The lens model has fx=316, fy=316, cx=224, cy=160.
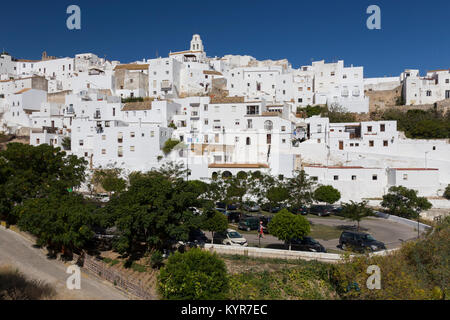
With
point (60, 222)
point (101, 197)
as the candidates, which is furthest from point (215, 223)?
point (101, 197)

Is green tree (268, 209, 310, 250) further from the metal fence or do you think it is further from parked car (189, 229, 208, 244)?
the metal fence

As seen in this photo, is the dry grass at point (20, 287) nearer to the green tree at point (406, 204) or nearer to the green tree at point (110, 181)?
the green tree at point (110, 181)

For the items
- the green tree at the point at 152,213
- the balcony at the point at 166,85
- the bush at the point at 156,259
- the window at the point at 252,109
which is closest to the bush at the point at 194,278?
the bush at the point at 156,259

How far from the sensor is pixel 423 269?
1505cm

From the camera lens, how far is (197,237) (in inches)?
786

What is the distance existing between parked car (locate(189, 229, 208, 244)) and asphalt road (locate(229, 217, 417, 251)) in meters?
2.76

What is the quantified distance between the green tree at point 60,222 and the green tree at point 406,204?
22743 millimetres

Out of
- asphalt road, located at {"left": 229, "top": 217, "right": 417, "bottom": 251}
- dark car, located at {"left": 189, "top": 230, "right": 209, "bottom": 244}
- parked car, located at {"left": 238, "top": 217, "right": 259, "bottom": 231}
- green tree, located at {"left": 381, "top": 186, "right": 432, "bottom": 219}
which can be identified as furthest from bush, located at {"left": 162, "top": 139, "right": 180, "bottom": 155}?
green tree, located at {"left": 381, "top": 186, "right": 432, "bottom": 219}

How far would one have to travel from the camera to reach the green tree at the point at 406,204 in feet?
81.6

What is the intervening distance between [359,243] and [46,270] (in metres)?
16.7

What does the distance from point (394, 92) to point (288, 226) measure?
154 feet

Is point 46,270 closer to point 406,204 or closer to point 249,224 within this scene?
point 249,224
